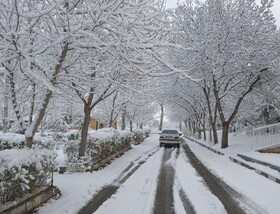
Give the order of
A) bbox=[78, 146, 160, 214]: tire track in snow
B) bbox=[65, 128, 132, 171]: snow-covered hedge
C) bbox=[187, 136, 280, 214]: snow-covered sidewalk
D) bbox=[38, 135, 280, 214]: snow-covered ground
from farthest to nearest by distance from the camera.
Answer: bbox=[65, 128, 132, 171]: snow-covered hedge
bbox=[187, 136, 280, 214]: snow-covered sidewalk
bbox=[38, 135, 280, 214]: snow-covered ground
bbox=[78, 146, 160, 214]: tire track in snow

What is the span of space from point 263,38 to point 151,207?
58.0 ft

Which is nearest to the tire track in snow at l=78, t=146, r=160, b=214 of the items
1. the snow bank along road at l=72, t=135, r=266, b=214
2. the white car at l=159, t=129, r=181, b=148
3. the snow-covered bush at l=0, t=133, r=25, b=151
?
the snow bank along road at l=72, t=135, r=266, b=214

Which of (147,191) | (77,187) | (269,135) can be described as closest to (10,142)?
(77,187)

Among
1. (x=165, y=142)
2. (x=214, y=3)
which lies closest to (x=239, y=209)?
(x=214, y=3)

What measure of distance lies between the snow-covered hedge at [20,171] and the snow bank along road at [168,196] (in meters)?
1.25

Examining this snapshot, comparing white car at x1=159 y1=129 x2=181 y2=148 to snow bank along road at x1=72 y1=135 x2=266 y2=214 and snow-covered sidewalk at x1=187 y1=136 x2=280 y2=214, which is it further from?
snow bank along road at x1=72 y1=135 x2=266 y2=214

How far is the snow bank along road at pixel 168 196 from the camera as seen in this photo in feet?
27.0

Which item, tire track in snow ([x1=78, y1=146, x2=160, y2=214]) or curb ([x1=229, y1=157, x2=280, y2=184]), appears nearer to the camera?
tire track in snow ([x1=78, y1=146, x2=160, y2=214])

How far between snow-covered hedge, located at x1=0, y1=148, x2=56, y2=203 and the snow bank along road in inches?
49.3

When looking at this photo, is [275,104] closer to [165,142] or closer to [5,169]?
[165,142]

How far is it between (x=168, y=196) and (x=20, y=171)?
4145 mm

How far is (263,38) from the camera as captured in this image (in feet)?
75.7

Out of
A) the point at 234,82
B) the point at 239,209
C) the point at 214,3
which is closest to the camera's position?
the point at 239,209

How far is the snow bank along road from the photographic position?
27.0ft
